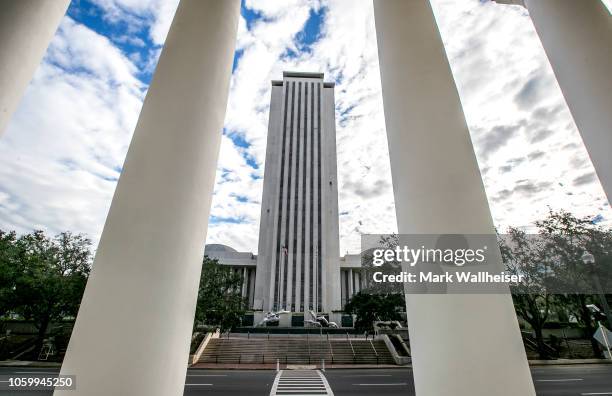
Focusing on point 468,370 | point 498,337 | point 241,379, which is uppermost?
point 498,337

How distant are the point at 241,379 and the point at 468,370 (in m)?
12.9

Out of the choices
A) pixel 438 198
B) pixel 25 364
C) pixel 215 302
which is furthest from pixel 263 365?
pixel 438 198

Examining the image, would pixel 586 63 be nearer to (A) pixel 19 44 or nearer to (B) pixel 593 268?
(A) pixel 19 44

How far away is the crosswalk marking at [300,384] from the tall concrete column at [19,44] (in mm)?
9977

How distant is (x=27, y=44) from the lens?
63.7 inches

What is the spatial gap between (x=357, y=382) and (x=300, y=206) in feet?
123

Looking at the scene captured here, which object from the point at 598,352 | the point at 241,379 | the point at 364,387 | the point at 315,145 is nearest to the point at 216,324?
the point at 241,379

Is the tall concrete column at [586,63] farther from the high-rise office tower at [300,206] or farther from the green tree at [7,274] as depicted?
the high-rise office tower at [300,206]

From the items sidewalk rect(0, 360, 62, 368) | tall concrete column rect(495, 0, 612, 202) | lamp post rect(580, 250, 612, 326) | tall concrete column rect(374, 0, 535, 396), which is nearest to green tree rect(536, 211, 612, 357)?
lamp post rect(580, 250, 612, 326)

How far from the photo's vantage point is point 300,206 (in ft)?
158

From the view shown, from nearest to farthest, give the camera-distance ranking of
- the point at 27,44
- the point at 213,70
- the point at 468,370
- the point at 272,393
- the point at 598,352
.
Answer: the point at 468,370, the point at 27,44, the point at 213,70, the point at 272,393, the point at 598,352

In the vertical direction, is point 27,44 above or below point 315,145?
below

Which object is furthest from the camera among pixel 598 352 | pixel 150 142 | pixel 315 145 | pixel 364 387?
pixel 315 145

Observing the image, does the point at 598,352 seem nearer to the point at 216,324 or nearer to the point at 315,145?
the point at 216,324
